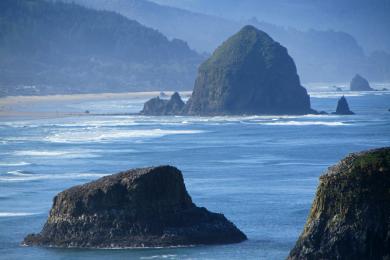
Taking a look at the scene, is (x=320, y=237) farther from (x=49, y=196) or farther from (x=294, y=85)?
(x=294, y=85)

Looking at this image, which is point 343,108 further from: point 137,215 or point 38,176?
point 137,215

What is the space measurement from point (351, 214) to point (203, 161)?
37.2 metres

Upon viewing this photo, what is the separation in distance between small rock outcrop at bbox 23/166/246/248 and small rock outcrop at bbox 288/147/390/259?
6212 mm

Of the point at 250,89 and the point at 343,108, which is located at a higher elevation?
the point at 250,89

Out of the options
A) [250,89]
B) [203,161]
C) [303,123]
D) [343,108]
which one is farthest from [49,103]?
[203,161]

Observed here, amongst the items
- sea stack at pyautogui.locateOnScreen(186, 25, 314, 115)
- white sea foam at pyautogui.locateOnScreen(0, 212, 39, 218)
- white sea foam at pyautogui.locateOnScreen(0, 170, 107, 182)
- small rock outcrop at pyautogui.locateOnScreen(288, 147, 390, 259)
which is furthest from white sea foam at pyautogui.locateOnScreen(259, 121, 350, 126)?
small rock outcrop at pyautogui.locateOnScreen(288, 147, 390, 259)

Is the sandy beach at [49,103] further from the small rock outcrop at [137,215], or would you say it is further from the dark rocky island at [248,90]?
the small rock outcrop at [137,215]

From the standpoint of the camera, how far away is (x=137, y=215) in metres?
39.3

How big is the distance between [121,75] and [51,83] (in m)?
25.4

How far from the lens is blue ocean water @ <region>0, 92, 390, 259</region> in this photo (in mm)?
41812

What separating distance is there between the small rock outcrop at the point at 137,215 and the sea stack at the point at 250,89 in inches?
3155

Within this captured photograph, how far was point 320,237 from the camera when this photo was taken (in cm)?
3347

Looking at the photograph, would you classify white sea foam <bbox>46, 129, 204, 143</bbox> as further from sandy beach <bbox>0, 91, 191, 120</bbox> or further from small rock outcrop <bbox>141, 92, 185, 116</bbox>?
small rock outcrop <bbox>141, 92, 185, 116</bbox>

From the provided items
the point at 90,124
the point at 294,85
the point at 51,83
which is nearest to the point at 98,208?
the point at 90,124
